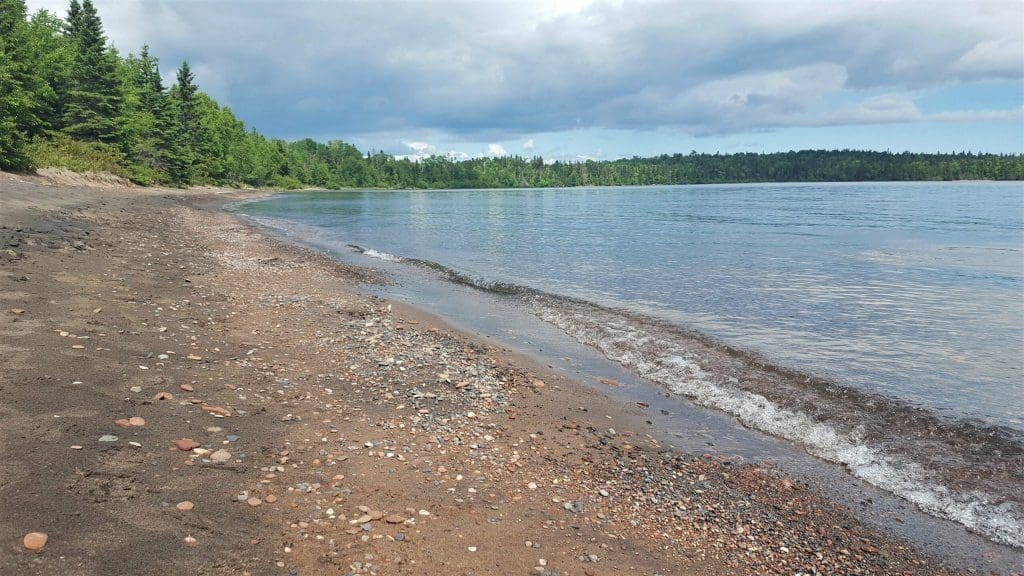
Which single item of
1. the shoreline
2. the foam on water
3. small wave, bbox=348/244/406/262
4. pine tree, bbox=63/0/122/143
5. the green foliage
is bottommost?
the foam on water

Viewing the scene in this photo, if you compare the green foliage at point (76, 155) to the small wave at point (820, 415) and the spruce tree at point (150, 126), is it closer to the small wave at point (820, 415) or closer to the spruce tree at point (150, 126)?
the spruce tree at point (150, 126)

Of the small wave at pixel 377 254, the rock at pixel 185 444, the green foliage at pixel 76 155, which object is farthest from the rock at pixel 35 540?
the green foliage at pixel 76 155

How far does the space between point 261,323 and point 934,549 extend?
1275 cm

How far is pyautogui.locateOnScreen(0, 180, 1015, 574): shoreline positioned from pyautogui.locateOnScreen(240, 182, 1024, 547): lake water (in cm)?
232

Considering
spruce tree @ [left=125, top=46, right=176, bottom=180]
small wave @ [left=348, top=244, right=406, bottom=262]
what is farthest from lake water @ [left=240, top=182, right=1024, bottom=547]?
spruce tree @ [left=125, top=46, right=176, bottom=180]

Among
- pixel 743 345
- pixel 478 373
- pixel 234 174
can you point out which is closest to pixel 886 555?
pixel 478 373

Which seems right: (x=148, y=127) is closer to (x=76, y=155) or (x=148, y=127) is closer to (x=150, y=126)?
(x=150, y=126)

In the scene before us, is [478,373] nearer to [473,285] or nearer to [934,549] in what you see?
[934,549]

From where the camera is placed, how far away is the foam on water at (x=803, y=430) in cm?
715

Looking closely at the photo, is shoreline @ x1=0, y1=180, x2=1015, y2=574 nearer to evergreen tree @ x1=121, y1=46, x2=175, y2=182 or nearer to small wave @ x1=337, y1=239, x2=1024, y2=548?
small wave @ x1=337, y1=239, x2=1024, y2=548

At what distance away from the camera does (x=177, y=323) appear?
11320 millimetres

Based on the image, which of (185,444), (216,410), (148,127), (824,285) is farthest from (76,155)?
(824,285)

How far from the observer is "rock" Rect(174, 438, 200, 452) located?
21.0 feet

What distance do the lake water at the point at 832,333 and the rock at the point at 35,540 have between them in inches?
382
